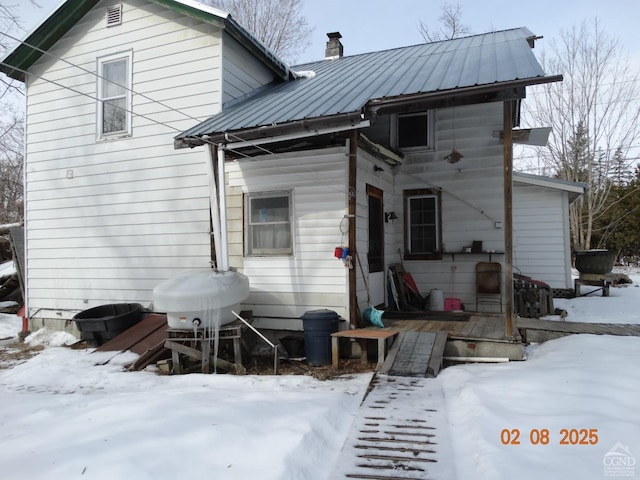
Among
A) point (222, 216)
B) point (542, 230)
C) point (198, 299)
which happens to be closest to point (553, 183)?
point (542, 230)

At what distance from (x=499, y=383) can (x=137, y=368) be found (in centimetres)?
466

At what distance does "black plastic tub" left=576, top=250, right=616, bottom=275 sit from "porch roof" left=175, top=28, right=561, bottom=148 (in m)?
6.42

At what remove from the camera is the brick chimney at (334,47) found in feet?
40.6

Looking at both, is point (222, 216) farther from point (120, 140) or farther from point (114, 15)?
point (114, 15)

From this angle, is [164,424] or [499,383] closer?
[164,424]

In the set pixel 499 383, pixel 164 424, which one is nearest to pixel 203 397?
pixel 164 424

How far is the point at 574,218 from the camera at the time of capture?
20797 millimetres

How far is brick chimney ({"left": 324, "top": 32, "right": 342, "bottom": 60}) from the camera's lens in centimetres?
1238

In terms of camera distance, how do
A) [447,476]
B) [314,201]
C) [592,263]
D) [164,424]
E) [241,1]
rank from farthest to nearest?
[241,1] → [592,263] → [314,201] → [164,424] → [447,476]

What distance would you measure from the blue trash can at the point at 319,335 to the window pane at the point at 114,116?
17.5ft

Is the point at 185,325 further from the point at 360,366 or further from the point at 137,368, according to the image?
the point at 360,366

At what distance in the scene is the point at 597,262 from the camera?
12.1 meters

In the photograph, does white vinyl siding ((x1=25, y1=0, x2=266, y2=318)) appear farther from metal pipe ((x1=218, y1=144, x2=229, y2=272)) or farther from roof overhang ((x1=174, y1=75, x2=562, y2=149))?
roof overhang ((x1=174, y1=75, x2=562, y2=149))

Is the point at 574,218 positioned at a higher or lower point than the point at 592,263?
higher
